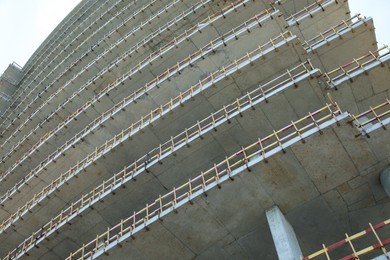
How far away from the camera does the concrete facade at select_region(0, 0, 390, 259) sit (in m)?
9.71

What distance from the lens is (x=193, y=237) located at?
10.4 m

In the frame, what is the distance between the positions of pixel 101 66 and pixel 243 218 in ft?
55.3

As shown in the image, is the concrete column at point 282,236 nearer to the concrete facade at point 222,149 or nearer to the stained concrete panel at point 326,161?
the concrete facade at point 222,149

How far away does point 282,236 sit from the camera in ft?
29.0

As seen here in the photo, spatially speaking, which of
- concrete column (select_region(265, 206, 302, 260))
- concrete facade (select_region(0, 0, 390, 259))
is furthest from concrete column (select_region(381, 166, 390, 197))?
concrete column (select_region(265, 206, 302, 260))

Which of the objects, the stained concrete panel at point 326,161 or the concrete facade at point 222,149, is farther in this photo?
the concrete facade at point 222,149

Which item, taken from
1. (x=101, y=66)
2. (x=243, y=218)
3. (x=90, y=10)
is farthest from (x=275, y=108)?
(x=90, y=10)

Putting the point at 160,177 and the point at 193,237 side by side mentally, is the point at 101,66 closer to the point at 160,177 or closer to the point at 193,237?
the point at 160,177

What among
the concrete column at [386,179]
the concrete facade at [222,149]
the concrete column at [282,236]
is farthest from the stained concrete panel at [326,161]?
the concrete column at [282,236]

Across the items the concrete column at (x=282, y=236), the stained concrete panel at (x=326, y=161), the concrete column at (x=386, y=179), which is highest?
the stained concrete panel at (x=326, y=161)

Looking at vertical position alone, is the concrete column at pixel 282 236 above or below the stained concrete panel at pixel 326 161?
below

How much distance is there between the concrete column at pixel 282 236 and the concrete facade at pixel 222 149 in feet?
1.37

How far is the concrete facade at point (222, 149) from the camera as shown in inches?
382

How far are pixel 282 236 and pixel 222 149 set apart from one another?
14.0 feet
